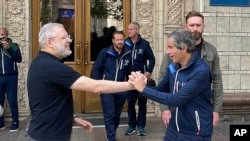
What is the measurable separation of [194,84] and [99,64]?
397 cm

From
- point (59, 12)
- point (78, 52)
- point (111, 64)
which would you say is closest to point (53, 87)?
point (111, 64)

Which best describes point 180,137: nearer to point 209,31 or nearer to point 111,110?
point 111,110

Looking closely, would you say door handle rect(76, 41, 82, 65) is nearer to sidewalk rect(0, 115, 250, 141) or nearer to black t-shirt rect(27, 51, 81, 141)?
sidewalk rect(0, 115, 250, 141)

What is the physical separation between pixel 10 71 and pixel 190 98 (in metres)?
5.48

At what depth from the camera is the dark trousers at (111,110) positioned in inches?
292

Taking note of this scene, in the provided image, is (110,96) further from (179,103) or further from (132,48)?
(179,103)

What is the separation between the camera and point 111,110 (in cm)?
748

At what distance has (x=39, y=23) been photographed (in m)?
9.86

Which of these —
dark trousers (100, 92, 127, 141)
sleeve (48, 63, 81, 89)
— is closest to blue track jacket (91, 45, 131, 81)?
dark trousers (100, 92, 127, 141)

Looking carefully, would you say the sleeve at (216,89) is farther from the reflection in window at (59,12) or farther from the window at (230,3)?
the reflection in window at (59,12)

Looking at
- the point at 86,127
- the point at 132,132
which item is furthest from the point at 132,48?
the point at 86,127

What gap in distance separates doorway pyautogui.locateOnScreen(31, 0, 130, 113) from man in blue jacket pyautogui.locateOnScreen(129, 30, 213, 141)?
20.1 ft

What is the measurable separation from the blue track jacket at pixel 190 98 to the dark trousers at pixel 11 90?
5.23 metres

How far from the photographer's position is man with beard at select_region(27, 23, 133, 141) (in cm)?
366
